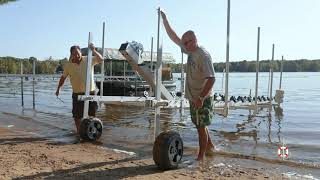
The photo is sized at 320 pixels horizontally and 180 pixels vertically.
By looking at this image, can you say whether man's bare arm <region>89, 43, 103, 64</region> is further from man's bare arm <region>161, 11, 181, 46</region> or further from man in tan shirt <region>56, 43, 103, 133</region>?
man's bare arm <region>161, 11, 181, 46</region>

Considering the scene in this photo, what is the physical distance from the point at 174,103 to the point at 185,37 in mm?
1800

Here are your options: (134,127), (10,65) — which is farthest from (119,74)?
(10,65)

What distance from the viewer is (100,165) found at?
7215 mm

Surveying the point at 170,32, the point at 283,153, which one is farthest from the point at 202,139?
the point at 283,153

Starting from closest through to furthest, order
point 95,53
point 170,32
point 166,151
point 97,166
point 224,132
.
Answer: point 166,151 → point 97,166 → point 170,32 → point 95,53 → point 224,132

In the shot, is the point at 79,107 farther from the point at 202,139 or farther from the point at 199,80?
the point at 199,80

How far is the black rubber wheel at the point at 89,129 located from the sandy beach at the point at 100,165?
71 centimetres

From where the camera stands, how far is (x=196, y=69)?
24.7ft

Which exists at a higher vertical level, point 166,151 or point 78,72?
point 78,72

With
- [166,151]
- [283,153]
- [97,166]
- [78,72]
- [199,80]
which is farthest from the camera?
[78,72]

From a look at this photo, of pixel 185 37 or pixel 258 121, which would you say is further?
pixel 258 121

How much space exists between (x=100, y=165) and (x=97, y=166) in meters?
0.09

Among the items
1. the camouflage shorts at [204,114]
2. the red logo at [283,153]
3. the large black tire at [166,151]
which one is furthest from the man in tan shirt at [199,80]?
the red logo at [283,153]

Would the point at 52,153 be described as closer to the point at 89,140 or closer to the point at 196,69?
the point at 89,140
